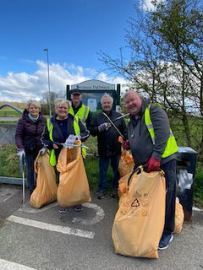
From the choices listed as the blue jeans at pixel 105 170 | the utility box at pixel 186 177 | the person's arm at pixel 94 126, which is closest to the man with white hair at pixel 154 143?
the utility box at pixel 186 177

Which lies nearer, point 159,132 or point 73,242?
point 159,132

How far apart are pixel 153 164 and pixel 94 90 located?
3.03 meters

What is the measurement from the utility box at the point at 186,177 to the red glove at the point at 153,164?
90 cm

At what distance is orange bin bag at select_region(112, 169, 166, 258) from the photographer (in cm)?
270

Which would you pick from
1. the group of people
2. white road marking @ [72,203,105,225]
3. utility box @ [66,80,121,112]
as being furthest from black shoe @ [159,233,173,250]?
utility box @ [66,80,121,112]

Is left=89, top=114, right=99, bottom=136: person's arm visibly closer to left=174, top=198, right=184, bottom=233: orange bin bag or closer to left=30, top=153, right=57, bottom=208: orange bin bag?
left=30, top=153, right=57, bottom=208: orange bin bag

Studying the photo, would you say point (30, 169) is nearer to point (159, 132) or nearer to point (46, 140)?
point (46, 140)

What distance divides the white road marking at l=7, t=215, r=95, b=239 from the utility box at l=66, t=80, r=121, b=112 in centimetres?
261

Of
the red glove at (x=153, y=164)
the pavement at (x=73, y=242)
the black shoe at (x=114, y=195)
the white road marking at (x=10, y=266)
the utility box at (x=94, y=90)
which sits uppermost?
the utility box at (x=94, y=90)

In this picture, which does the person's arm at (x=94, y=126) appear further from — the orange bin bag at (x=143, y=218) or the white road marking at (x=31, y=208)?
the orange bin bag at (x=143, y=218)

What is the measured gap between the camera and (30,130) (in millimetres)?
4137

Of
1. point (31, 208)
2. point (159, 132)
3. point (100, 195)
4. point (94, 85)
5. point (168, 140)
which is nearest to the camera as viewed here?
point (159, 132)

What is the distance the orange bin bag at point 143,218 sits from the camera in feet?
8.86

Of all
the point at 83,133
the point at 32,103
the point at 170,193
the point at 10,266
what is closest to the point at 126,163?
the point at 83,133
